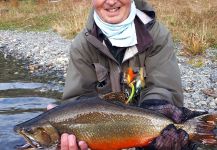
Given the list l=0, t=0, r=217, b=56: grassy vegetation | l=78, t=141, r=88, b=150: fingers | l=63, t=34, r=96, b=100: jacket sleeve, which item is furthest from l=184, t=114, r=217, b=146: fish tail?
l=0, t=0, r=217, b=56: grassy vegetation

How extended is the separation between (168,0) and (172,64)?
66.1ft

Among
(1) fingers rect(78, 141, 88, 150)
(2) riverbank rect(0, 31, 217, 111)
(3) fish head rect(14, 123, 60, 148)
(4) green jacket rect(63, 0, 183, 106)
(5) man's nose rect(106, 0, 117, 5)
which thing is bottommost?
(2) riverbank rect(0, 31, 217, 111)

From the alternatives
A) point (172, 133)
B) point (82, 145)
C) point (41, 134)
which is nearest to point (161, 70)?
point (172, 133)

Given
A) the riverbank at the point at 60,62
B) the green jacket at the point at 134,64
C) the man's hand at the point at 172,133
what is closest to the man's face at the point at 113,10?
the green jacket at the point at 134,64

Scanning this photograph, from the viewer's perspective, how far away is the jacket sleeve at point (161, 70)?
4.33m

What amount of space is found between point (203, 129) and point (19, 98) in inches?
211

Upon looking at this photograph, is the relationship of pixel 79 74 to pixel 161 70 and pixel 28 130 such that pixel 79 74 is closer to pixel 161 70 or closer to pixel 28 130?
pixel 161 70

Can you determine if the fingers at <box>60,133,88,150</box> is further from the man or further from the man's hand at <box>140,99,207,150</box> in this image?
the man

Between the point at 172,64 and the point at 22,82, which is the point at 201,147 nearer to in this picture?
the point at 172,64

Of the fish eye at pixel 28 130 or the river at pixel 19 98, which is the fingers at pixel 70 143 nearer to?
Answer: the fish eye at pixel 28 130

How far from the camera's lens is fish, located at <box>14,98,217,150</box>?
3557 millimetres

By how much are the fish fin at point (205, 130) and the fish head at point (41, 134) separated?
111cm

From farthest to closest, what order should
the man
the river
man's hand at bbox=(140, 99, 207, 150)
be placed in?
the river, the man, man's hand at bbox=(140, 99, 207, 150)

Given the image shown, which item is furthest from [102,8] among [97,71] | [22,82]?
[22,82]
